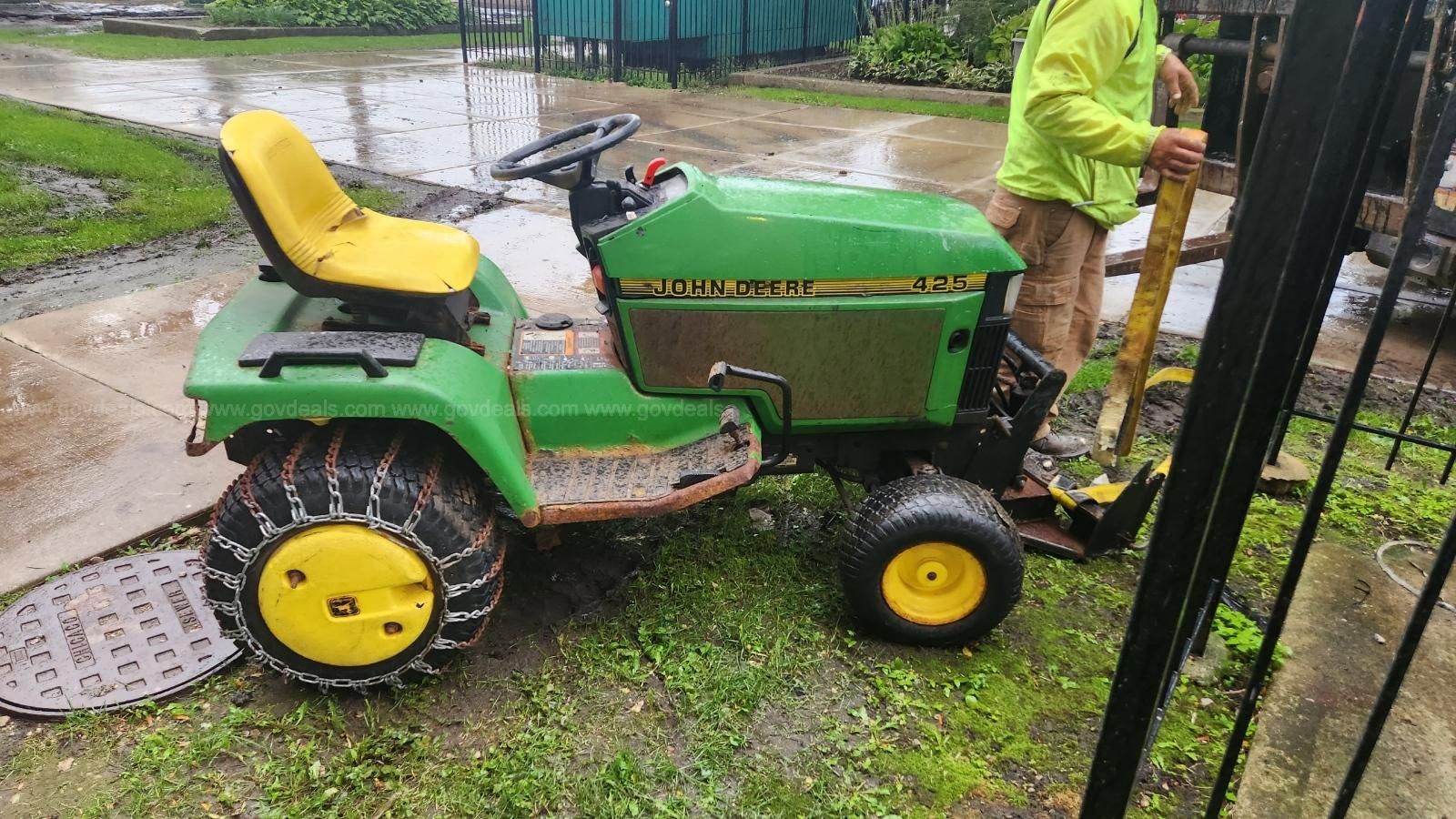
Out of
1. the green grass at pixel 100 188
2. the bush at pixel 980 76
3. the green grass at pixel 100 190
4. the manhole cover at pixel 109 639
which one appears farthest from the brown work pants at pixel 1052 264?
the bush at pixel 980 76

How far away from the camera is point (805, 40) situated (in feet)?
49.2

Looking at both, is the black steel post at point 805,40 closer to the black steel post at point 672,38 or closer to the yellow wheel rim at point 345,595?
the black steel post at point 672,38

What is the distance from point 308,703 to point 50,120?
8.78 meters

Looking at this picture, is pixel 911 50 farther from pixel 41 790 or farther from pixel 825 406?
pixel 41 790

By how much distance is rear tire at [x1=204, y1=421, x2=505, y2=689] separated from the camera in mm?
2295

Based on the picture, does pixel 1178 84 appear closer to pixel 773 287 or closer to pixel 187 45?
pixel 773 287

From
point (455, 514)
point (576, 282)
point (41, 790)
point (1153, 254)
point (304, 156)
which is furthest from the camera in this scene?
point (576, 282)

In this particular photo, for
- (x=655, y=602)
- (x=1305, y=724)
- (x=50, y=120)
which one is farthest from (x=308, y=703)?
(x=50, y=120)

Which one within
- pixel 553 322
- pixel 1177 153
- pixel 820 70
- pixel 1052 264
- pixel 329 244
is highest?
pixel 1177 153

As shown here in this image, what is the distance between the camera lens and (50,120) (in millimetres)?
8727

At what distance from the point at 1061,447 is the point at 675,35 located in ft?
33.7

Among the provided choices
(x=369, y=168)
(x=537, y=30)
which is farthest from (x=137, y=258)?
(x=537, y=30)

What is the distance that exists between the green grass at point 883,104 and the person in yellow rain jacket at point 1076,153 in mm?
7437

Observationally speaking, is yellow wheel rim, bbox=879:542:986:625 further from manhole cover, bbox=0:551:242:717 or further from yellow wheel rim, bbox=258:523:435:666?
manhole cover, bbox=0:551:242:717
